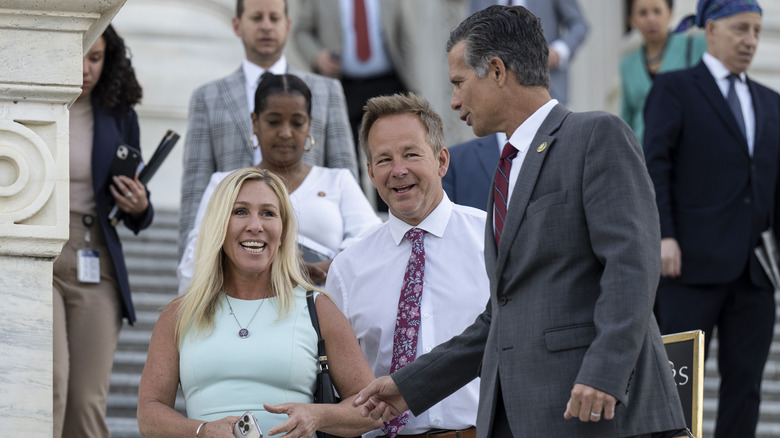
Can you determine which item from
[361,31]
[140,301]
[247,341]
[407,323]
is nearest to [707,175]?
[407,323]

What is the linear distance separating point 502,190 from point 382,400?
748 mm

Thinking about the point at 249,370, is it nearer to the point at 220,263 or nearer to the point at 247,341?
the point at 247,341

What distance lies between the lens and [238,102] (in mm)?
6504

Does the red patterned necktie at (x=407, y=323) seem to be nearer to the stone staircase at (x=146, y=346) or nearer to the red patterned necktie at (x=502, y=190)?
the red patterned necktie at (x=502, y=190)

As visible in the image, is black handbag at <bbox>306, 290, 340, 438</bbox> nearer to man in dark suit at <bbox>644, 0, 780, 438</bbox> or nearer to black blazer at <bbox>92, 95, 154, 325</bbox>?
black blazer at <bbox>92, 95, 154, 325</bbox>

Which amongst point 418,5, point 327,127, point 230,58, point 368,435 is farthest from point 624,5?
point 368,435

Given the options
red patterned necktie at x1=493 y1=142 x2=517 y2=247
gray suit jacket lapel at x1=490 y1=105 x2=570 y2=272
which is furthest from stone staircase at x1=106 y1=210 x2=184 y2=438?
gray suit jacket lapel at x1=490 y1=105 x2=570 y2=272

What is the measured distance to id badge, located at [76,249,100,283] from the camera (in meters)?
5.76

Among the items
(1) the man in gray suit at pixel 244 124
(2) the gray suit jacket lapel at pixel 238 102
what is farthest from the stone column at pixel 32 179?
(2) the gray suit jacket lapel at pixel 238 102

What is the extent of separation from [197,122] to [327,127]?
0.57 m

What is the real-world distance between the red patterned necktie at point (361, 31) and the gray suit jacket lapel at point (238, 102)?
11.7ft

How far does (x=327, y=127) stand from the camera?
6445mm

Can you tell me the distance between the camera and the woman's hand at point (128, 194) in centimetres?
595

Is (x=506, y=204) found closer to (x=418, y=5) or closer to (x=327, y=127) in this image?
(x=327, y=127)
